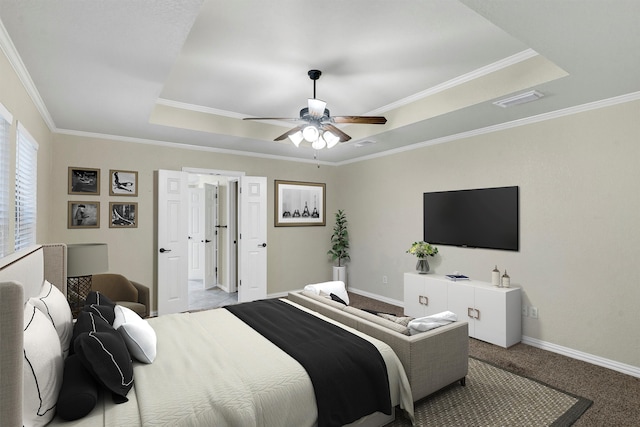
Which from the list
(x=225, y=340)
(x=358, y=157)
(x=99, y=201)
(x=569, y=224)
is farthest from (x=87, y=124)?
(x=569, y=224)

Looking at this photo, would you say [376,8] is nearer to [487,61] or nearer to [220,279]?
[487,61]

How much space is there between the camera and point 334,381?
1.98 meters

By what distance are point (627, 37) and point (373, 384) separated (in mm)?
2710

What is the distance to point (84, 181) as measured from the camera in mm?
4348

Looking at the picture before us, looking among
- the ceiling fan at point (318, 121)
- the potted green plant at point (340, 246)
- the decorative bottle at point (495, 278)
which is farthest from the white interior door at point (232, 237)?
the decorative bottle at point (495, 278)

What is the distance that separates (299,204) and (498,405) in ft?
14.3

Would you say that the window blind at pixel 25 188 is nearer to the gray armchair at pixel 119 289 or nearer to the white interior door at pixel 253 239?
the gray armchair at pixel 119 289

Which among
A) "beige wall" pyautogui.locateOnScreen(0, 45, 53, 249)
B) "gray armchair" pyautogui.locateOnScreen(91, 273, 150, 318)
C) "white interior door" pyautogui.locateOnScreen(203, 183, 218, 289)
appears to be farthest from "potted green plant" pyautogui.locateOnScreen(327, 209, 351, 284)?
A: "beige wall" pyautogui.locateOnScreen(0, 45, 53, 249)

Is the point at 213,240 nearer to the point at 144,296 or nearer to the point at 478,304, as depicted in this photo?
the point at 144,296

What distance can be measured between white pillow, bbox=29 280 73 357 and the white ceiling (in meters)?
1.62

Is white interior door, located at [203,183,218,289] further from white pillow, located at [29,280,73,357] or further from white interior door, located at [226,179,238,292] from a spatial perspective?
white pillow, located at [29,280,73,357]

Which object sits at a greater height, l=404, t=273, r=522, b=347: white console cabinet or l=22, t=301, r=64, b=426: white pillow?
l=22, t=301, r=64, b=426: white pillow

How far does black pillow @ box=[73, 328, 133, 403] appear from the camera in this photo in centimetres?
163

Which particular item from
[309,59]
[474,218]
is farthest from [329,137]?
[474,218]
